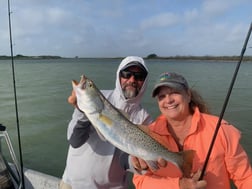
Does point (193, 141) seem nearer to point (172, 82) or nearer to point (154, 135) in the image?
point (154, 135)

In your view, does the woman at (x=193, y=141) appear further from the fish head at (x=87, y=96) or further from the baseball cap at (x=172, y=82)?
the fish head at (x=87, y=96)

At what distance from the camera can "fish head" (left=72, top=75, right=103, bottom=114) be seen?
10.2 ft

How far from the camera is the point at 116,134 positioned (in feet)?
10.2

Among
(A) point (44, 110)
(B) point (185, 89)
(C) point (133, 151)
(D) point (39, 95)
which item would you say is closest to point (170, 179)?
(C) point (133, 151)

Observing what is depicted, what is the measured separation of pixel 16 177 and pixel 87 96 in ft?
10.5

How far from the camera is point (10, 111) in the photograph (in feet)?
63.1

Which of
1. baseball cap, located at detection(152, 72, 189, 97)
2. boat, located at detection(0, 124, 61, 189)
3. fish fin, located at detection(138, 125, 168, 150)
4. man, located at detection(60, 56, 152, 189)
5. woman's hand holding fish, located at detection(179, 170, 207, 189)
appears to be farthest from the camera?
boat, located at detection(0, 124, 61, 189)

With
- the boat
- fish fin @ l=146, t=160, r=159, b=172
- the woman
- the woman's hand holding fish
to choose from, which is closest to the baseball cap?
the woman

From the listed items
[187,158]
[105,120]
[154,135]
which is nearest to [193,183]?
[187,158]

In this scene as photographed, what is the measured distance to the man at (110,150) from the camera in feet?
13.1

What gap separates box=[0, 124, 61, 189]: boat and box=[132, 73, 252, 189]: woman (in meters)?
2.55

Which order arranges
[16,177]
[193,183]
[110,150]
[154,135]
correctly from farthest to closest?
1. [16,177]
2. [110,150]
3. [154,135]
4. [193,183]

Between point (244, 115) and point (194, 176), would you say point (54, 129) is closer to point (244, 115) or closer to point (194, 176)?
point (244, 115)

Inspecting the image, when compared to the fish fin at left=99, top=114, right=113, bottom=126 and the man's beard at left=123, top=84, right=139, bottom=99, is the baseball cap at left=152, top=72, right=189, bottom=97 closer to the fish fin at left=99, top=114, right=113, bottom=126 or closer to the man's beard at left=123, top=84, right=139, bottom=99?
the man's beard at left=123, top=84, right=139, bottom=99
